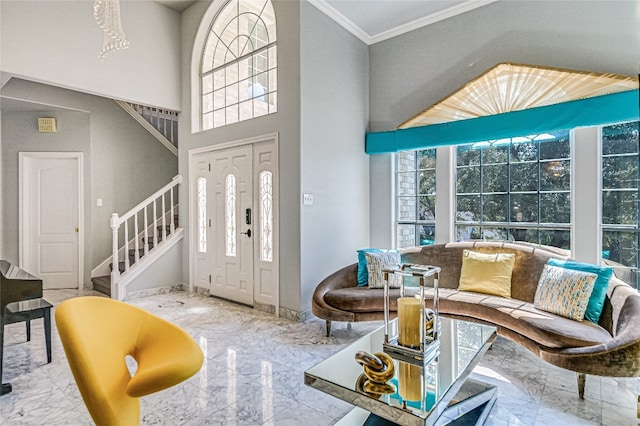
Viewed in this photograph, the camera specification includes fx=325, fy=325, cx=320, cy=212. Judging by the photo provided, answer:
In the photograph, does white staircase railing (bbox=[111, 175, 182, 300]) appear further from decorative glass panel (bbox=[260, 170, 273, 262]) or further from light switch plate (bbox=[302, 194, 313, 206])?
light switch plate (bbox=[302, 194, 313, 206])

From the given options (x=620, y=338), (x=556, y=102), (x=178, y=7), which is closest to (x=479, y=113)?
(x=556, y=102)

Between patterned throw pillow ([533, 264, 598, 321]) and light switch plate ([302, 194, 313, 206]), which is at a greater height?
light switch plate ([302, 194, 313, 206])

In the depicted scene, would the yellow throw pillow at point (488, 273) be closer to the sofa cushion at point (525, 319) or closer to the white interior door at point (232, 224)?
the sofa cushion at point (525, 319)

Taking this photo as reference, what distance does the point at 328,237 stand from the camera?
4.18 meters

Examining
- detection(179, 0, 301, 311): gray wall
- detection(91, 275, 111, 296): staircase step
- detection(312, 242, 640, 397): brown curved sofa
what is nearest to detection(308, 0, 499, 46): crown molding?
detection(179, 0, 301, 311): gray wall

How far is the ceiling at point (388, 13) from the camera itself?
400cm

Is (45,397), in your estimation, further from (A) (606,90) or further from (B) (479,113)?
(A) (606,90)

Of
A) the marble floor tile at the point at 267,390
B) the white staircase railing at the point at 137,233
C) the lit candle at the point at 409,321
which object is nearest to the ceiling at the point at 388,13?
the white staircase railing at the point at 137,233

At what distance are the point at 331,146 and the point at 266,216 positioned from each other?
48.6 inches

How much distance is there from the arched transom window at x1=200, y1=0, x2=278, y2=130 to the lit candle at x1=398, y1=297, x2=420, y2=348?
312 centimetres

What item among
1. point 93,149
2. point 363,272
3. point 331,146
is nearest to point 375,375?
point 363,272

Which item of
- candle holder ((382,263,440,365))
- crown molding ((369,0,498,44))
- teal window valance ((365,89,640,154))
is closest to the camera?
candle holder ((382,263,440,365))

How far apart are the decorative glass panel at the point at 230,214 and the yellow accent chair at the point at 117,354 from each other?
3011mm

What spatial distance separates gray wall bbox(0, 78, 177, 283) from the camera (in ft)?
16.4
